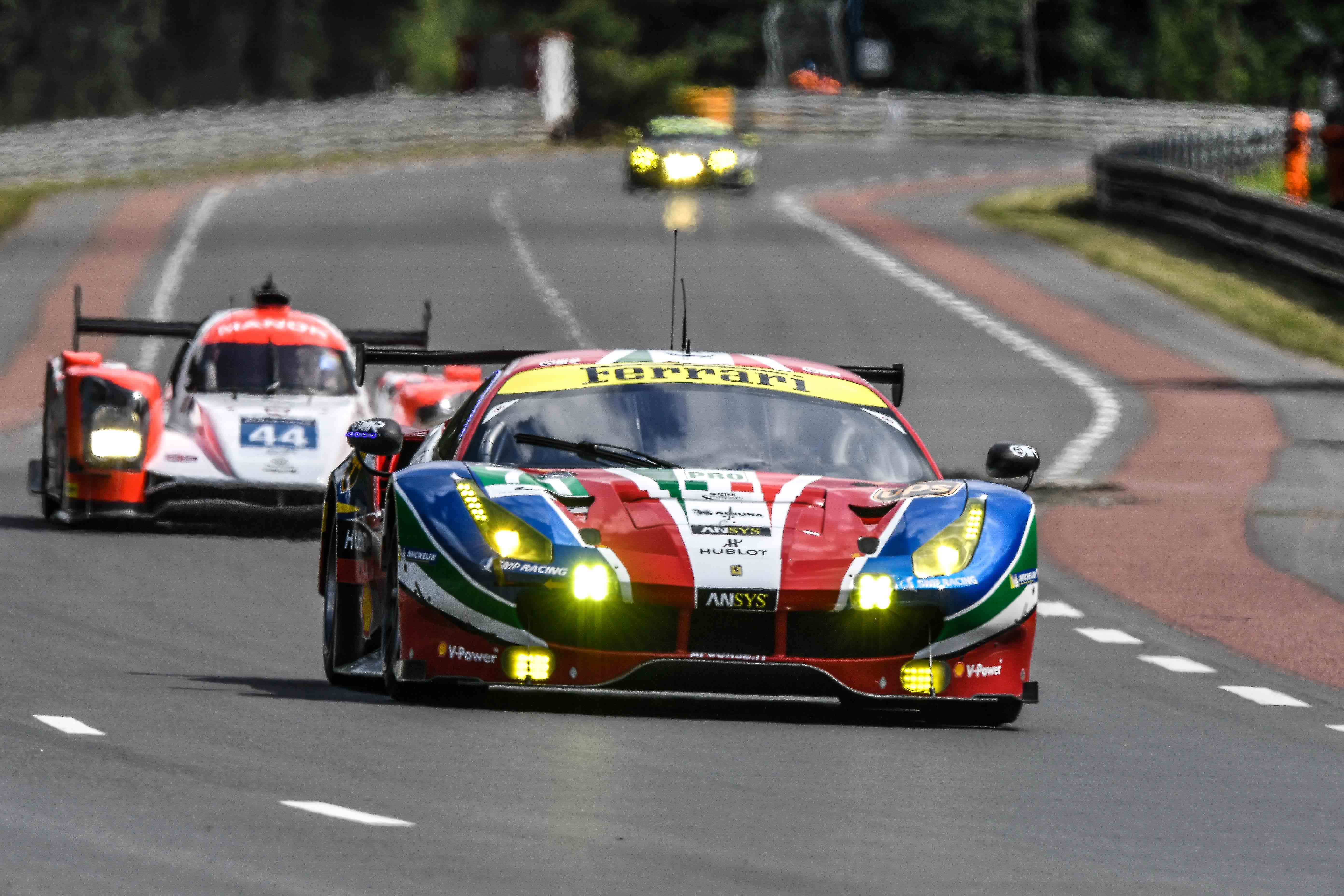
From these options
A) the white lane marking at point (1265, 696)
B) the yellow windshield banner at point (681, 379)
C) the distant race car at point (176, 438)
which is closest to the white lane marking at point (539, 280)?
the distant race car at point (176, 438)

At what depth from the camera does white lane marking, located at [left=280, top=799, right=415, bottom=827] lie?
20.0 ft

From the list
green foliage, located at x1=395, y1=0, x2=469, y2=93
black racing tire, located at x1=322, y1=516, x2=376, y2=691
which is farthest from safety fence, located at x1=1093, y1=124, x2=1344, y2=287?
green foliage, located at x1=395, y1=0, x2=469, y2=93

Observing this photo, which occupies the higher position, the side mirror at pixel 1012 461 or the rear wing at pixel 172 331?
the side mirror at pixel 1012 461

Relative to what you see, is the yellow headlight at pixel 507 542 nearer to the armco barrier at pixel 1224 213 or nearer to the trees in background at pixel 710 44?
the armco barrier at pixel 1224 213

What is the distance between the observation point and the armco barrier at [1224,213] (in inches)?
1296

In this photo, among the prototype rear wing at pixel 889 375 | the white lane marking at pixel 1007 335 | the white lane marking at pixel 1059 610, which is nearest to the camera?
the prototype rear wing at pixel 889 375

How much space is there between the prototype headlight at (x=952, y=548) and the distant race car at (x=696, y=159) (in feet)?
133

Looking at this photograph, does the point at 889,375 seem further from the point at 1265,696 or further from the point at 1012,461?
the point at 1265,696

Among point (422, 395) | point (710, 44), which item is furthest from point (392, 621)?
point (710, 44)

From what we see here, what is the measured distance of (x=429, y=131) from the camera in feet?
210

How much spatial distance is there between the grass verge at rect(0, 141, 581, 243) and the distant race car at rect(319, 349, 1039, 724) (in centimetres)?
3326

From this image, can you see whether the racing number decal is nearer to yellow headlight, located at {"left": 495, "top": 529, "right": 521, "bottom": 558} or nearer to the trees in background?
yellow headlight, located at {"left": 495, "top": 529, "right": 521, "bottom": 558}

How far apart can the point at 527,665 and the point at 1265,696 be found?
10.9 feet

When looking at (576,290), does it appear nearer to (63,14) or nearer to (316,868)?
(316,868)
